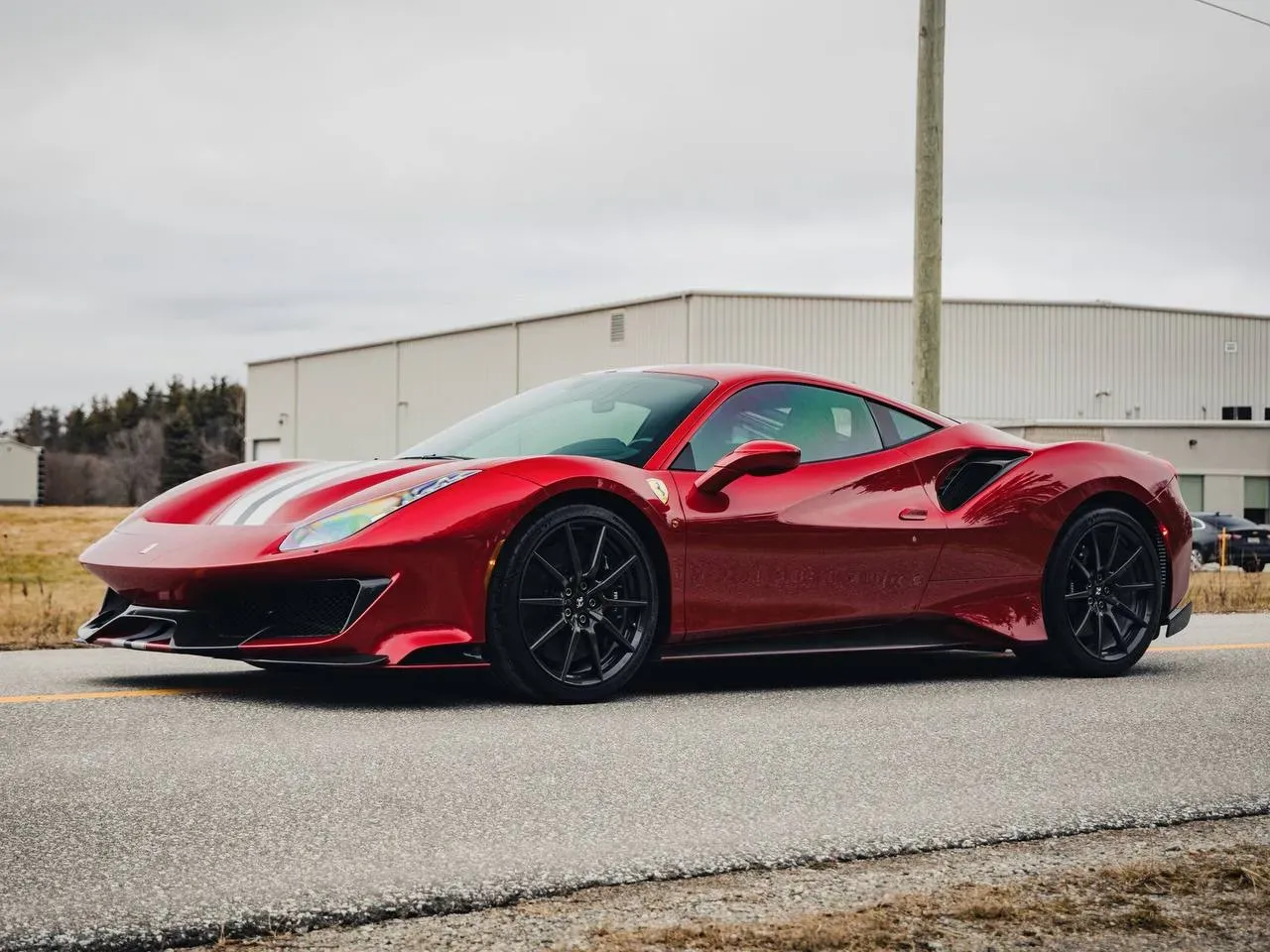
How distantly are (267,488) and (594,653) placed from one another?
1.39m

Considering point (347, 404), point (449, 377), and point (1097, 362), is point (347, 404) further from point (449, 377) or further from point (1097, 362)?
point (1097, 362)

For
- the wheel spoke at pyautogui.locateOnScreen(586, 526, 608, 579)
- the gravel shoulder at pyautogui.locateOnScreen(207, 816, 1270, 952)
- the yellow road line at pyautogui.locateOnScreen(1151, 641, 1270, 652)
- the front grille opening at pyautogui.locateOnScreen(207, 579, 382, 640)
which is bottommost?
the yellow road line at pyautogui.locateOnScreen(1151, 641, 1270, 652)

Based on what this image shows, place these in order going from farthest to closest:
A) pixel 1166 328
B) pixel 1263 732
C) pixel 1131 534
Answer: pixel 1166 328
pixel 1131 534
pixel 1263 732

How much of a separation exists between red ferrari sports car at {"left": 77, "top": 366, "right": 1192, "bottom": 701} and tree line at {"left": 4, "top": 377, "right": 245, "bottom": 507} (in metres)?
110

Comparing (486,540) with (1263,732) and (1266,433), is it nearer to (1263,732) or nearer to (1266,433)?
(1263,732)

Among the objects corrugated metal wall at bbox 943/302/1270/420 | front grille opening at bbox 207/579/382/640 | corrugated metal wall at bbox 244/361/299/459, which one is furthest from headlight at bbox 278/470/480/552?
corrugated metal wall at bbox 244/361/299/459

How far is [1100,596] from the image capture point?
703 centimetres

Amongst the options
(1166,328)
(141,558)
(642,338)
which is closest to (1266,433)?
(1166,328)

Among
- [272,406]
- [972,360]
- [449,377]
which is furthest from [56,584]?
[272,406]

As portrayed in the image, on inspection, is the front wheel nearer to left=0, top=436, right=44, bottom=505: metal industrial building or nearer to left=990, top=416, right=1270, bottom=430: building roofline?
left=990, top=416, right=1270, bottom=430: building roofline

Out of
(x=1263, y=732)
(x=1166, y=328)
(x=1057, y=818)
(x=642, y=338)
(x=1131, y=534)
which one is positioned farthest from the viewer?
(x=1166, y=328)

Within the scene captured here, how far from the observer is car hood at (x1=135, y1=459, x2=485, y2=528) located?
5.48 meters

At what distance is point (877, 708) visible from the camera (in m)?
5.68

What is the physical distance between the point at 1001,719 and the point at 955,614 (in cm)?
117
